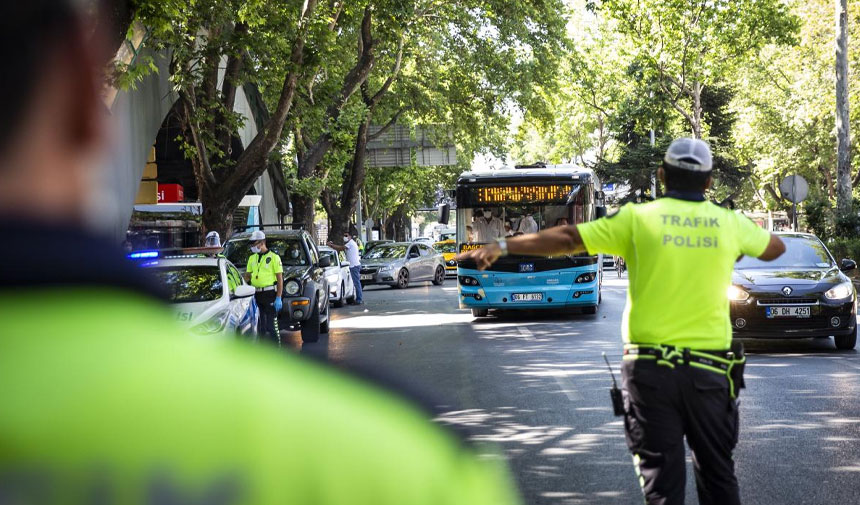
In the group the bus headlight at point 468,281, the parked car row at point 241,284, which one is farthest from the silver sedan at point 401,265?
the bus headlight at point 468,281

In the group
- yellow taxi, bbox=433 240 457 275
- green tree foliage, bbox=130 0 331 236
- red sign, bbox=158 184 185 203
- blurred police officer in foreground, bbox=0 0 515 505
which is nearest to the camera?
blurred police officer in foreground, bbox=0 0 515 505

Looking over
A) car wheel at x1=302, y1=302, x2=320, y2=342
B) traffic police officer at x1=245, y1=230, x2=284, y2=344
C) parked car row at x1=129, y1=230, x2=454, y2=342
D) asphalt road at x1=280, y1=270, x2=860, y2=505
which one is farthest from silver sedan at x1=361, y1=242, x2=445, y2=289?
traffic police officer at x1=245, y1=230, x2=284, y2=344

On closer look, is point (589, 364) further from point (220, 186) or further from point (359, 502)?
point (220, 186)

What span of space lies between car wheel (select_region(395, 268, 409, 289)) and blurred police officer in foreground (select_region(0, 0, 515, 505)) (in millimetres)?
33663

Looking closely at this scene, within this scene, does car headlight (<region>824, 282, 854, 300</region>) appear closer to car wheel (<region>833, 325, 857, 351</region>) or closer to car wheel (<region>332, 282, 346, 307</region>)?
car wheel (<region>833, 325, 857, 351</region>)

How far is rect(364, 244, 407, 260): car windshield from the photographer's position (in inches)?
1414

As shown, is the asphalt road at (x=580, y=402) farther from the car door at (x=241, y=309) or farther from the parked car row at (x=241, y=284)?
the car door at (x=241, y=309)

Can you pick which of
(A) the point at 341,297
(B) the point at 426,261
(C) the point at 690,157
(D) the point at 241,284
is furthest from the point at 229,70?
(C) the point at 690,157

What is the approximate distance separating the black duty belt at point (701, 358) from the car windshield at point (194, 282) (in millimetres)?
7524

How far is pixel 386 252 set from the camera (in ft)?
119

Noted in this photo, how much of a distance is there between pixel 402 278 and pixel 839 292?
23455mm

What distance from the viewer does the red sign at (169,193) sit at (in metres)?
30.1

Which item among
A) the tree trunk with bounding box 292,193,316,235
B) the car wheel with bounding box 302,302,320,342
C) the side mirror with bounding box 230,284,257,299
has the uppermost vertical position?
the tree trunk with bounding box 292,193,316,235

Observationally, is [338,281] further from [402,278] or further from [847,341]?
[847,341]
